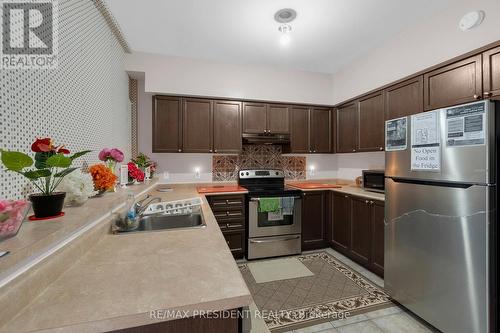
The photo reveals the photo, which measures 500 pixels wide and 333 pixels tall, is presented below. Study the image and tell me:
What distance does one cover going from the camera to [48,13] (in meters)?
1.29

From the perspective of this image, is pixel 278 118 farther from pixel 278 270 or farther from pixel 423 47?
pixel 278 270

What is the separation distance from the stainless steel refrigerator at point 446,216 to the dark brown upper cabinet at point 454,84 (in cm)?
42

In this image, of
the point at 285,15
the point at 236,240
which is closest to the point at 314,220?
the point at 236,240

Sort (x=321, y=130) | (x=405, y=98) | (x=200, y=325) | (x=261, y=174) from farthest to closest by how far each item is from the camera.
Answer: (x=321, y=130)
(x=261, y=174)
(x=405, y=98)
(x=200, y=325)

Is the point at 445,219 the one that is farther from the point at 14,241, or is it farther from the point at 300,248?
the point at 14,241

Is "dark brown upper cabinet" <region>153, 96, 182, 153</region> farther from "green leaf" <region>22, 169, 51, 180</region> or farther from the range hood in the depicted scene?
"green leaf" <region>22, 169, 51, 180</region>

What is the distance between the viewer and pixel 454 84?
1844 mm

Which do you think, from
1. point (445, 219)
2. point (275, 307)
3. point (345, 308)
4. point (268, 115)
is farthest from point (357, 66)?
point (275, 307)

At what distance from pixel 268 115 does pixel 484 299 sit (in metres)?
2.78

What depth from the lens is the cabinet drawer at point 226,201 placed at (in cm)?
275

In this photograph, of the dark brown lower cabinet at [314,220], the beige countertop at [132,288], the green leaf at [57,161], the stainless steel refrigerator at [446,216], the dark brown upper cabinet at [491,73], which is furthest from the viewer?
the dark brown lower cabinet at [314,220]

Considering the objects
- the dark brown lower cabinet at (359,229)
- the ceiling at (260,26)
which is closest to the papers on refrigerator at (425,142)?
the dark brown lower cabinet at (359,229)

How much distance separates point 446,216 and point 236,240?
2150mm

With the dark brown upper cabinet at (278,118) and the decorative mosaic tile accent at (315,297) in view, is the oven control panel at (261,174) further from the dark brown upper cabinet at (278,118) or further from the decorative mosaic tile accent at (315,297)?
the decorative mosaic tile accent at (315,297)
